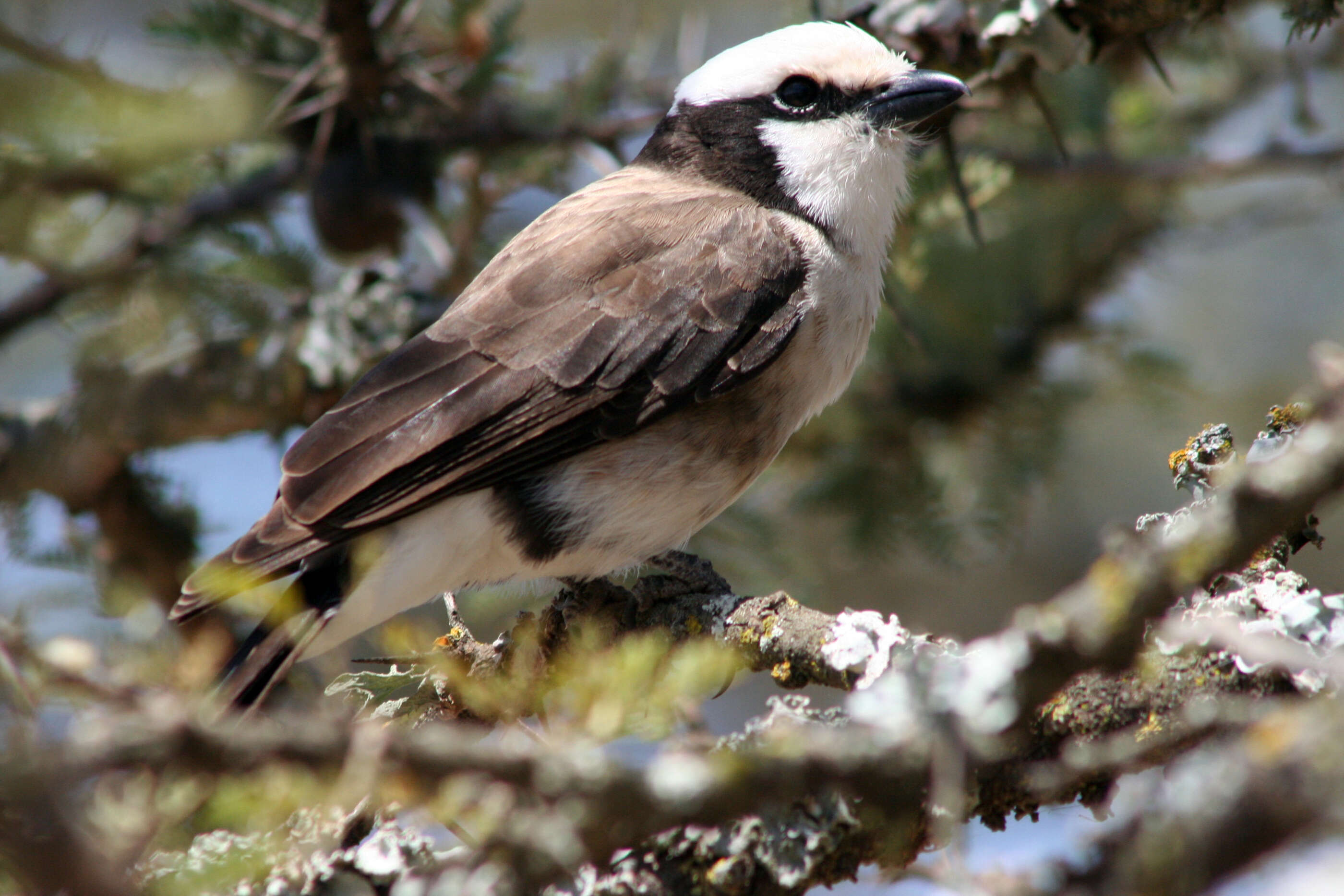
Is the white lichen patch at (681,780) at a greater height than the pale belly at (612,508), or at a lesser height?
greater

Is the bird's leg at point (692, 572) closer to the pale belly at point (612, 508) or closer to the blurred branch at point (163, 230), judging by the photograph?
the pale belly at point (612, 508)

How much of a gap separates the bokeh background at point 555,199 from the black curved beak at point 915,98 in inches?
3.4

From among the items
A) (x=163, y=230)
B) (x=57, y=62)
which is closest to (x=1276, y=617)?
(x=57, y=62)

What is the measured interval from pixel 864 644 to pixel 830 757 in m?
0.83

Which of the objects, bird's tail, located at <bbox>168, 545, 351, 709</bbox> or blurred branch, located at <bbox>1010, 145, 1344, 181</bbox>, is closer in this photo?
bird's tail, located at <bbox>168, 545, 351, 709</bbox>

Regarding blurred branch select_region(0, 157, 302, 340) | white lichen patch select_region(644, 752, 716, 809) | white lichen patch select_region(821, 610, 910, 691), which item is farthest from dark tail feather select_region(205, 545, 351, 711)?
white lichen patch select_region(644, 752, 716, 809)

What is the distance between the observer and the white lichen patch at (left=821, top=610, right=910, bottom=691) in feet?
7.01

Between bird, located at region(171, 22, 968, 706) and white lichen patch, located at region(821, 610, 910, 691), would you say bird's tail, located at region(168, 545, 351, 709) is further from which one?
white lichen patch, located at region(821, 610, 910, 691)

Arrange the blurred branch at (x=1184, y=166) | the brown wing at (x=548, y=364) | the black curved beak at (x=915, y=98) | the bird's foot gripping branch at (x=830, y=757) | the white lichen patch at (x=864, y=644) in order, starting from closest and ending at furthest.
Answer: the bird's foot gripping branch at (x=830, y=757)
the white lichen patch at (x=864, y=644)
the brown wing at (x=548, y=364)
the black curved beak at (x=915, y=98)
the blurred branch at (x=1184, y=166)

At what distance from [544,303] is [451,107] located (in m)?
0.80

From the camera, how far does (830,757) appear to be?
1.38 m

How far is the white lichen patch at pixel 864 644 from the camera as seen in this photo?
7.01 ft

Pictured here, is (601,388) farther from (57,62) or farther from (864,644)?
(57,62)


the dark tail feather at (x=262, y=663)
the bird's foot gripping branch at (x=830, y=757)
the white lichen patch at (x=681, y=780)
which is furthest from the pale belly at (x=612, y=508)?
the white lichen patch at (x=681, y=780)
